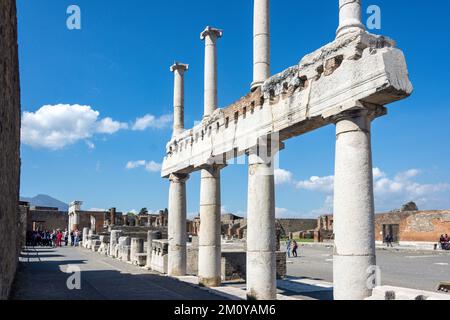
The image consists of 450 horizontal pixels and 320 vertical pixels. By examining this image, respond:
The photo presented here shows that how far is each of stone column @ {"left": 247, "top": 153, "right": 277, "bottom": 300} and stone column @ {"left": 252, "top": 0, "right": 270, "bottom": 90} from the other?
6.64 feet

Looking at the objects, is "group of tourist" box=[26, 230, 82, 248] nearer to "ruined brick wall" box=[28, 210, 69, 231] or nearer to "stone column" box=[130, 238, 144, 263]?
"ruined brick wall" box=[28, 210, 69, 231]

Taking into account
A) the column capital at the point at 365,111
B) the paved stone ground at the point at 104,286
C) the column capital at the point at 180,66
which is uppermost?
the column capital at the point at 180,66

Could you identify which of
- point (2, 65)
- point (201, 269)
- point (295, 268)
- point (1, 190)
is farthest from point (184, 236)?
point (2, 65)

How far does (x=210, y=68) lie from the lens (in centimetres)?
1470

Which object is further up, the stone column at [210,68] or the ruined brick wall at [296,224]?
the stone column at [210,68]

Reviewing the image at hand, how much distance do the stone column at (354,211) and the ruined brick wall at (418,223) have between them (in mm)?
30464

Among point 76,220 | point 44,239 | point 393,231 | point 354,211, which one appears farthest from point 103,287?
point 393,231

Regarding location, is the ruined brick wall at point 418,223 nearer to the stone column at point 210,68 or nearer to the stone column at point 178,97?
the stone column at point 178,97

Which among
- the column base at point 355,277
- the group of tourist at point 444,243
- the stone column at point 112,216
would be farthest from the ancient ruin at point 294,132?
the stone column at point 112,216

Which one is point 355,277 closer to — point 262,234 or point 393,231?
point 262,234

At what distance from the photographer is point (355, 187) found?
8.11 meters

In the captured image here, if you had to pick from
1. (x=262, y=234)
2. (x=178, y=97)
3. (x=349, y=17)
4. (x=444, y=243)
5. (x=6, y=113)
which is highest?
(x=178, y=97)

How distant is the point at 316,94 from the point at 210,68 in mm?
6120

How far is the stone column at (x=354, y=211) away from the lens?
7977mm
